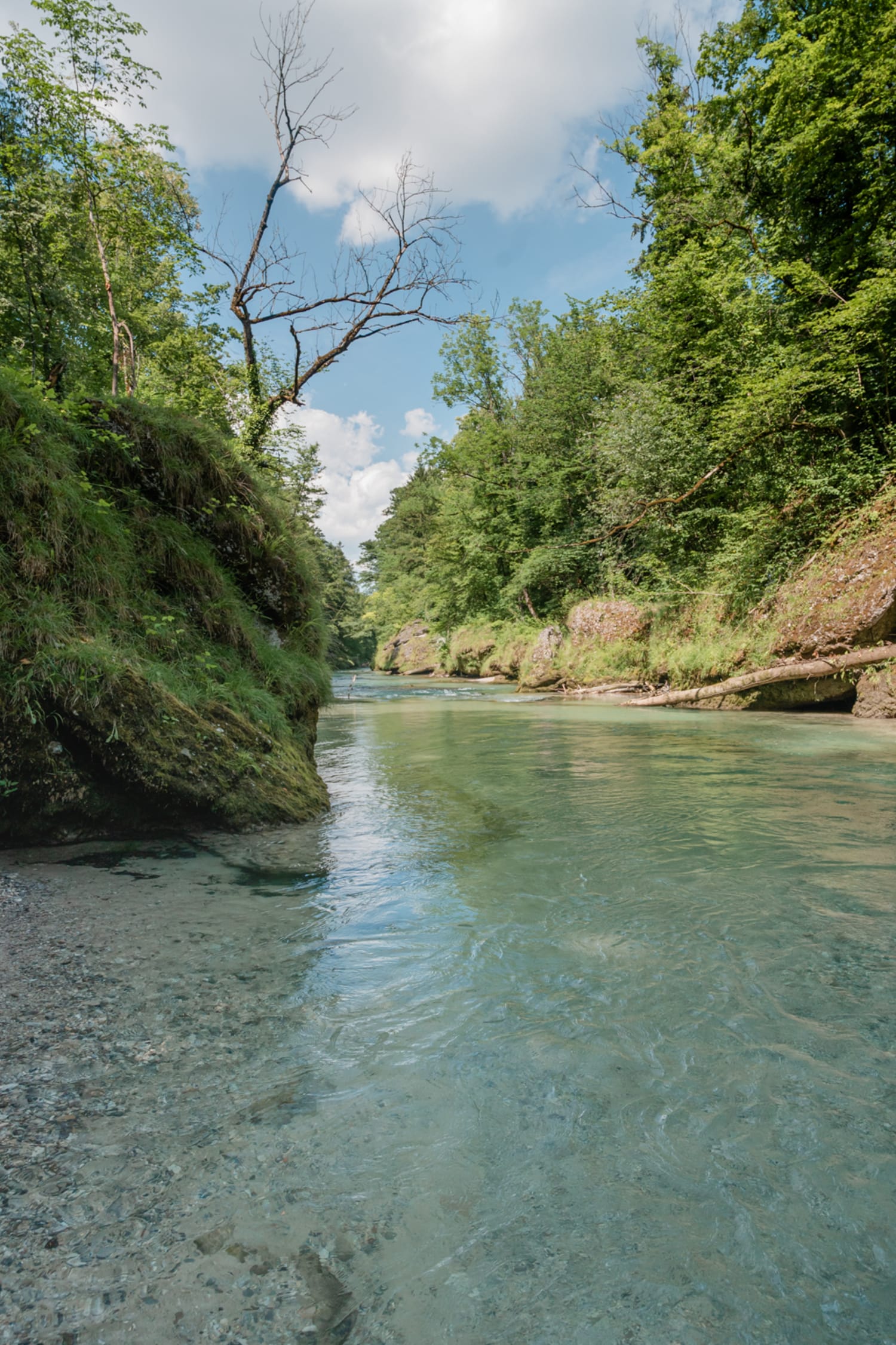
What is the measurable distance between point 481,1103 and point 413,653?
1616 inches

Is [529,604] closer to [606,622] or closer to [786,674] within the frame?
[606,622]

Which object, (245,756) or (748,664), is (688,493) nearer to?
(748,664)

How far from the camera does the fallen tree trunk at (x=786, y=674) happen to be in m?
10.5

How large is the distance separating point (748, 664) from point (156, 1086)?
43.5ft

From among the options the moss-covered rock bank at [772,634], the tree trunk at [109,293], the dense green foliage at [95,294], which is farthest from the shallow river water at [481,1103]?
the moss-covered rock bank at [772,634]

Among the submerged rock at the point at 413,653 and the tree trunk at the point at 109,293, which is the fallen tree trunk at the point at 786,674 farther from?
the submerged rock at the point at 413,653

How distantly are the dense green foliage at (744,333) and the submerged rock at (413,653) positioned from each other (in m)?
13.8

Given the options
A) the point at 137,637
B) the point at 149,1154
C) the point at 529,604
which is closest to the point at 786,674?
the point at 137,637

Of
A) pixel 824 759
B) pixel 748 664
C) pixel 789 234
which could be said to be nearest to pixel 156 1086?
pixel 824 759

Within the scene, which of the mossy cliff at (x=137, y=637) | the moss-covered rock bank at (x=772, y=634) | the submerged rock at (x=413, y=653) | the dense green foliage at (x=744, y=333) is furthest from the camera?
the submerged rock at (x=413, y=653)

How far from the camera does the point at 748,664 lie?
1289cm

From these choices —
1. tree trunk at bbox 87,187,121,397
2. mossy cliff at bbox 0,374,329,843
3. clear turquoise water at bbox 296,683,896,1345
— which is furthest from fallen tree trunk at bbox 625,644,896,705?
tree trunk at bbox 87,187,121,397

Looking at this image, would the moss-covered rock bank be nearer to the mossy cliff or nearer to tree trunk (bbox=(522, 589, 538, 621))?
tree trunk (bbox=(522, 589, 538, 621))

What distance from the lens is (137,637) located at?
4.43 m
